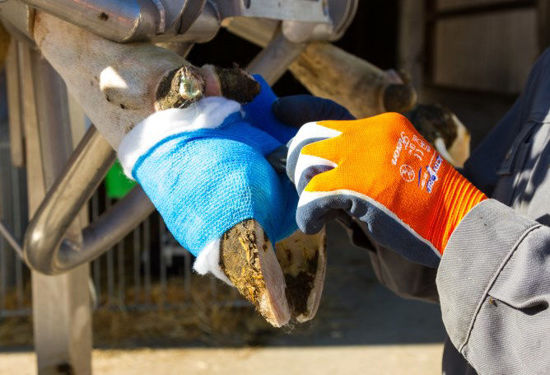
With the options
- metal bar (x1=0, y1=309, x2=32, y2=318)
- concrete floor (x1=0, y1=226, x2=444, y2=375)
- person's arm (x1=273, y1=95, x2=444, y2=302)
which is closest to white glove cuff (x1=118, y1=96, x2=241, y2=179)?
person's arm (x1=273, y1=95, x2=444, y2=302)

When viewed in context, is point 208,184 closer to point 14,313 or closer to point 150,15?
point 150,15

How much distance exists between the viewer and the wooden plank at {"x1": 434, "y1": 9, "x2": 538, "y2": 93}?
18.1 ft

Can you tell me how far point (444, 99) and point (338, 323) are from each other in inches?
118

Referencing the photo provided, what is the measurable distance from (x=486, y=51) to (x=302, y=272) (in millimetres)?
5385

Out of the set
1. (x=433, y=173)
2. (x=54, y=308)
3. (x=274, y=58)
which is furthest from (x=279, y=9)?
(x=54, y=308)

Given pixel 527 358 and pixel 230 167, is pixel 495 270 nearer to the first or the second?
pixel 527 358

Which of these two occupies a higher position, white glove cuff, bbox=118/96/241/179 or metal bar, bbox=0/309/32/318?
white glove cuff, bbox=118/96/241/179

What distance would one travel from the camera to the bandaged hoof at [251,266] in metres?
0.72

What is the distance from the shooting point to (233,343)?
326 cm

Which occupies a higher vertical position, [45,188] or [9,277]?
[45,188]

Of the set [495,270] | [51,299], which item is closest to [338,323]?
[51,299]

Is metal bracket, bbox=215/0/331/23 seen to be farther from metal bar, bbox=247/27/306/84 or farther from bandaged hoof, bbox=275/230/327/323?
bandaged hoof, bbox=275/230/327/323

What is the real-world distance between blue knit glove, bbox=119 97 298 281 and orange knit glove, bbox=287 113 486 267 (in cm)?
4

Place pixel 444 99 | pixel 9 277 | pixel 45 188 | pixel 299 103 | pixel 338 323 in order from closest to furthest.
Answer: pixel 299 103, pixel 45 188, pixel 338 323, pixel 9 277, pixel 444 99
